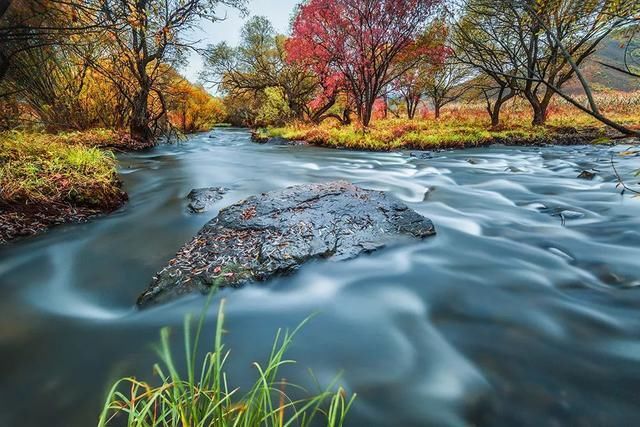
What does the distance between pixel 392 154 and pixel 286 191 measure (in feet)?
20.6

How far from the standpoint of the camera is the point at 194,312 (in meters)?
1.96

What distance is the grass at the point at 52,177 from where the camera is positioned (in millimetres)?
3420

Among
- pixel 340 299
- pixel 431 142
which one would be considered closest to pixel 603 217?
pixel 340 299

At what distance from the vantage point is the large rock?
2195 mm

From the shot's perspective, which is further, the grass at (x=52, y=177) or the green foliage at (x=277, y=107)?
the green foliage at (x=277, y=107)

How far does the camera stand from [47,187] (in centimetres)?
362

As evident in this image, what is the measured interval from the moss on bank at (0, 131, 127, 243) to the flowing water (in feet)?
0.83

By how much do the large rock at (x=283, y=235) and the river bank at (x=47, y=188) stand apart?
5.99ft

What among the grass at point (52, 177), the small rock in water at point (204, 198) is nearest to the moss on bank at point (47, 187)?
the grass at point (52, 177)

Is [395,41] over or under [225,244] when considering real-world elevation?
over

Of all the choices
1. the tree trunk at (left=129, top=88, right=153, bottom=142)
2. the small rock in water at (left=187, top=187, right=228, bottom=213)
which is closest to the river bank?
the small rock in water at (left=187, top=187, right=228, bottom=213)

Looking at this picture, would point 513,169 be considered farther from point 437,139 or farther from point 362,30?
point 362,30

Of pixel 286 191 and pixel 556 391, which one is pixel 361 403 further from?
pixel 286 191

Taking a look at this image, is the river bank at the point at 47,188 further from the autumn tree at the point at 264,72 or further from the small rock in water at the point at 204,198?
the autumn tree at the point at 264,72
